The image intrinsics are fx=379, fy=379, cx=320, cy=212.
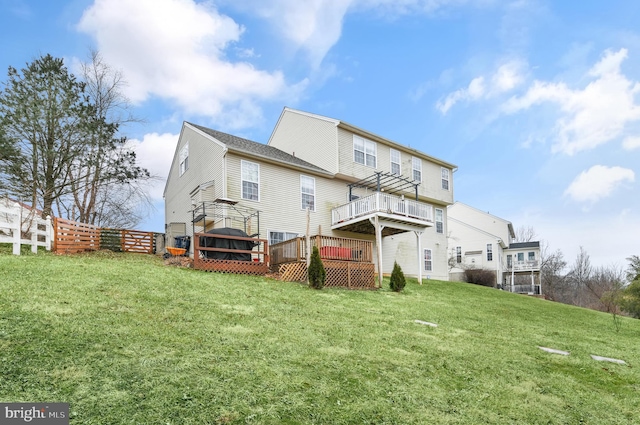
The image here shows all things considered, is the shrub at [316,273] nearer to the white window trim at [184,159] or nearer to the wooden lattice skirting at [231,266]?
the wooden lattice skirting at [231,266]

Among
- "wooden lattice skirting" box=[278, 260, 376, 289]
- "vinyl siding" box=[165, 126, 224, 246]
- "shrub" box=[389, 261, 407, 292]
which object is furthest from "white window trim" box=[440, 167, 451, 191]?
"vinyl siding" box=[165, 126, 224, 246]

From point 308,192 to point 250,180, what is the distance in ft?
10.2

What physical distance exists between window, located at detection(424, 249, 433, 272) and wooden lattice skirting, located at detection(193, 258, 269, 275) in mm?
13071

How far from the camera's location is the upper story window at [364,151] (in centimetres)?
1956

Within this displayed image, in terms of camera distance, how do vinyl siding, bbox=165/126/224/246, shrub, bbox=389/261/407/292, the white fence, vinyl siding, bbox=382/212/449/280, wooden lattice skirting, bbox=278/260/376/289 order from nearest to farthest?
1. the white fence
2. wooden lattice skirting, bbox=278/260/376/289
3. shrub, bbox=389/261/407/292
4. vinyl siding, bbox=165/126/224/246
5. vinyl siding, bbox=382/212/449/280

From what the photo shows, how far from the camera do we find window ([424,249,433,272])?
23.2 m

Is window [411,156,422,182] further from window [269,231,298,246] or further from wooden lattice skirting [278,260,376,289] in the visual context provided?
wooden lattice skirting [278,260,376,289]

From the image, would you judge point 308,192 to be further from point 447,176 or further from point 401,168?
point 447,176

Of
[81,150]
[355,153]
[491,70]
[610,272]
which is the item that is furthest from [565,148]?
[610,272]

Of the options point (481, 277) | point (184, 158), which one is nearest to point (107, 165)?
point (184, 158)

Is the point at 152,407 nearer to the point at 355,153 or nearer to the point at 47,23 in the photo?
the point at 47,23

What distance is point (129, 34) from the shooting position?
12883 millimetres

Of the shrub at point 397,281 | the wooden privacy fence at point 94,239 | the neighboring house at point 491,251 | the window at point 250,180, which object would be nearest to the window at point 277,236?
the window at point 250,180

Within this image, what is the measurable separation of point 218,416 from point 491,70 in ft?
47.5
